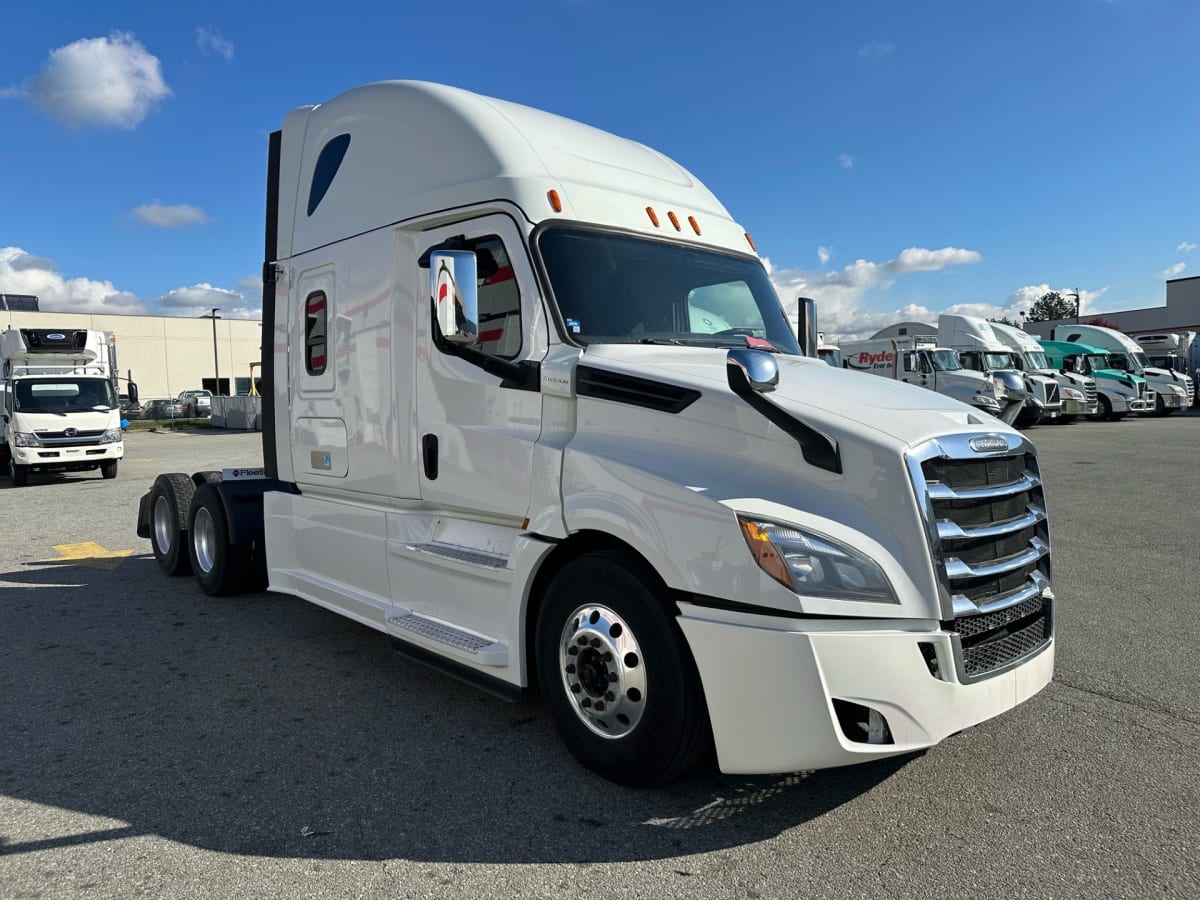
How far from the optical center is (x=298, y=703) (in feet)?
15.4

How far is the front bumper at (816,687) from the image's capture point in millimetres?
2975

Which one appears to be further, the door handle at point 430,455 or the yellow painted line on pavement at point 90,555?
the yellow painted line on pavement at point 90,555

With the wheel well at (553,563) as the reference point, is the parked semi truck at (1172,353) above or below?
above

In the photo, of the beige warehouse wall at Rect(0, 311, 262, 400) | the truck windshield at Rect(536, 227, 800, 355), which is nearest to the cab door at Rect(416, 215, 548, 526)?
the truck windshield at Rect(536, 227, 800, 355)

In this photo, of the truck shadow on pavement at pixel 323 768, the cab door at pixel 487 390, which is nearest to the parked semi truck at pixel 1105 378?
the truck shadow on pavement at pixel 323 768

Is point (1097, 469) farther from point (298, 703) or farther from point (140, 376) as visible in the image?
point (140, 376)

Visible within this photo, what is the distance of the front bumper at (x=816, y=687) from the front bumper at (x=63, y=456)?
17694 mm

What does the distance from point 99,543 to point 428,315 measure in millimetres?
7595

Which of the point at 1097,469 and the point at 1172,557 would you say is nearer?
the point at 1172,557

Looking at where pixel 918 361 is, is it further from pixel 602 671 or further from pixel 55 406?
pixel 602 671

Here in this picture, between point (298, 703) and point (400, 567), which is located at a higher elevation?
point (400, 567)

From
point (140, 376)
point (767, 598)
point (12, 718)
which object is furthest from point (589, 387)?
point (140, 376)

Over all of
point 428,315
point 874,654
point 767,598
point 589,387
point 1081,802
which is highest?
point 428,315

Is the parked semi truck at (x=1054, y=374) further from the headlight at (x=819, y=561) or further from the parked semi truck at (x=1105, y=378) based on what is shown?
the headlight at (x=819, y=561)
